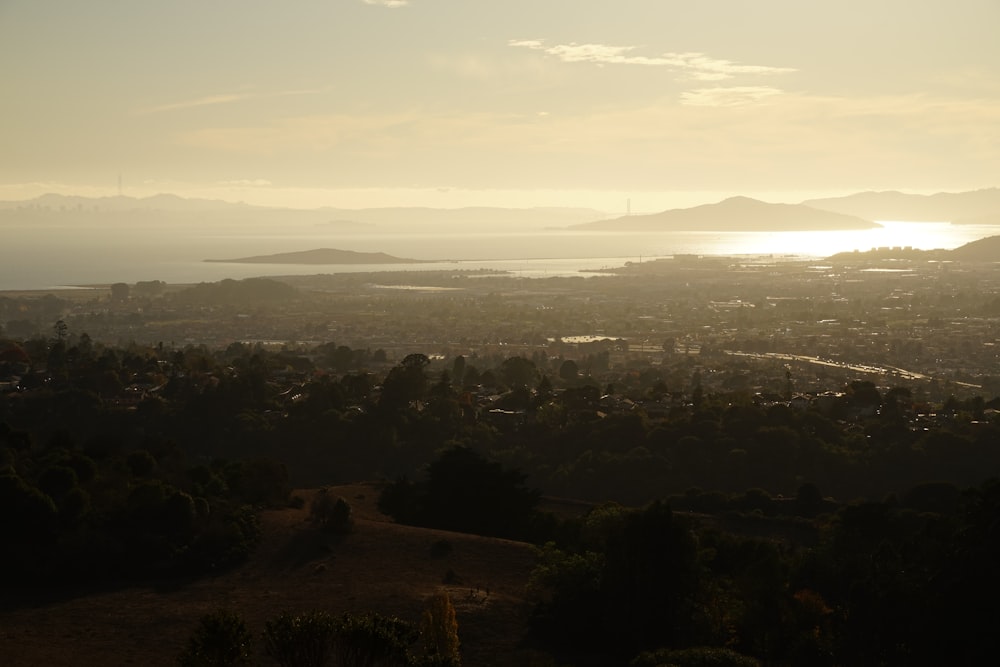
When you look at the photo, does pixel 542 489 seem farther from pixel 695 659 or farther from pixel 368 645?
pixel 368 645

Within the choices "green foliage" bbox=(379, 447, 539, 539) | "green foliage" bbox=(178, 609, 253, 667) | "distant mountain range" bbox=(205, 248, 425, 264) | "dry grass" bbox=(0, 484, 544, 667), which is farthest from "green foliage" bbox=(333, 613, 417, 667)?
"distant mountain range" bbox=(205, 248, 425, 264)

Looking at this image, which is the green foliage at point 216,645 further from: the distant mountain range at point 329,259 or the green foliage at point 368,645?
the distant mountain range at point 329,259

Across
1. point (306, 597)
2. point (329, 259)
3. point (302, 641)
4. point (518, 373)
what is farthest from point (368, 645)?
A: point (329, 259)

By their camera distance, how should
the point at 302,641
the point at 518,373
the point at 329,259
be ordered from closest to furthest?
the point at 302,641 → the point at 518,373 → the point at 329,259

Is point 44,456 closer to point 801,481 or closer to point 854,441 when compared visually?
point 801,481

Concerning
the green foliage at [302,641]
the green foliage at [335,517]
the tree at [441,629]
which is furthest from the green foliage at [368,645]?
the green foliage at [335,517]

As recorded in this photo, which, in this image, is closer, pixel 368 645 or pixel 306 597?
pixel 368 645

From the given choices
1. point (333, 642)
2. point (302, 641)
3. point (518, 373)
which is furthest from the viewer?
point (518, 373)

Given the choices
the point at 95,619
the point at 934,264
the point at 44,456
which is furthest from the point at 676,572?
the point at 934,264
